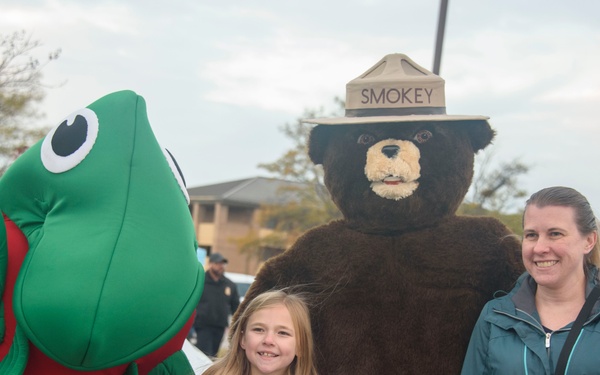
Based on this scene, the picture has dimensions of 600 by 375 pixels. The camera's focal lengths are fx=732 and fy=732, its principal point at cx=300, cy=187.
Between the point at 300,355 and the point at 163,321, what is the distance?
3.13 feet

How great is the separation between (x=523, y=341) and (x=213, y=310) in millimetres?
6964

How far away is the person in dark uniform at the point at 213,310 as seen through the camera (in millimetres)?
9258

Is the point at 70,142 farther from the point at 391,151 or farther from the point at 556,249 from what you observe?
the point at 556,249

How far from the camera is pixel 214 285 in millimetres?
9352

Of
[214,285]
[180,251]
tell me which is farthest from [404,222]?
[214,285]

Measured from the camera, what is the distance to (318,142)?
3660 mm

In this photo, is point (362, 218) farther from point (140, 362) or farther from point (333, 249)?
point (140, 362)

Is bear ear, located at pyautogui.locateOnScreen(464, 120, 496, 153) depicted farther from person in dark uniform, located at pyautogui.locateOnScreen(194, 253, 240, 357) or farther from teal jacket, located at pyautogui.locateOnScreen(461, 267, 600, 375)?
person in dark uniform, located at pyautogui.locateOnScreen(194, 253, 240, 357)

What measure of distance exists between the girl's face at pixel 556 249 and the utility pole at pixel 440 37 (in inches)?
181

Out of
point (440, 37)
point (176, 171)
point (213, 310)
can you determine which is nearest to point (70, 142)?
point (176, 171)

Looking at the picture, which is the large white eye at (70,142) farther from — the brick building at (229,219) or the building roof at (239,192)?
the brick building at (229,219)

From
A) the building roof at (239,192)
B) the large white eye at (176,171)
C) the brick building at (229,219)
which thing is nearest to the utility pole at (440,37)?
the large white eye at (176,171)

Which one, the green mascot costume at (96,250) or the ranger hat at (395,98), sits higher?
the ranger hat at (395,98)

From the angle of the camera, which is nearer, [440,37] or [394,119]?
[394,119]
